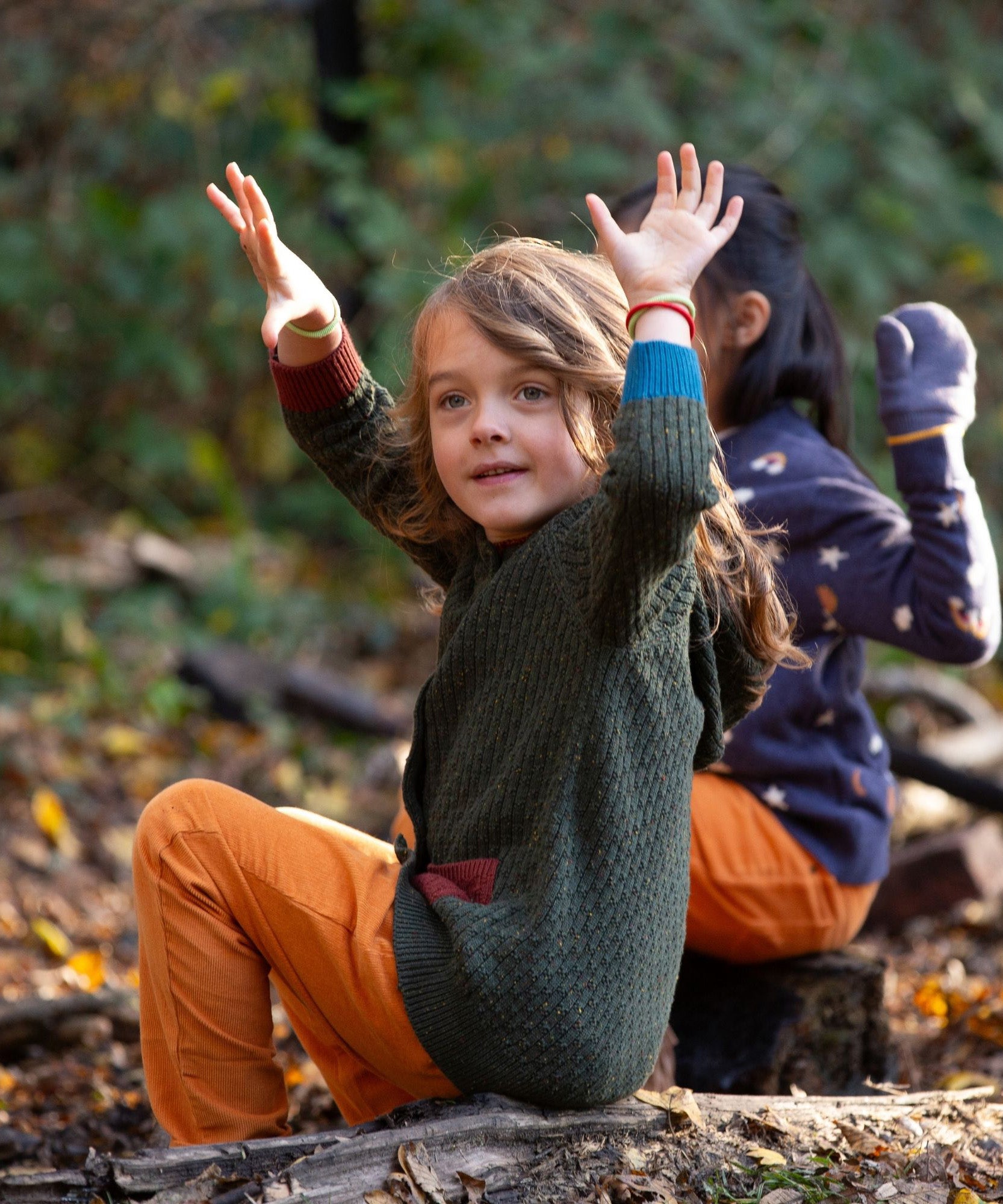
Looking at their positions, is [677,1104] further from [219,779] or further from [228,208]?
[219,779]

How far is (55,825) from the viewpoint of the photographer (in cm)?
371

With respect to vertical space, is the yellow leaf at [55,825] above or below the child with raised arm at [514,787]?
below

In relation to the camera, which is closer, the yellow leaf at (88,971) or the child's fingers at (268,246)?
the child's fingers at (268,246)

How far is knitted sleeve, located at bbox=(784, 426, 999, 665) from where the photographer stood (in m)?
2.16

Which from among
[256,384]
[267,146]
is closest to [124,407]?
[256,384]

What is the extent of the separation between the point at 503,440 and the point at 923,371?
0.92 meters

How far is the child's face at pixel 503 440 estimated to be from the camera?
174 centimetres

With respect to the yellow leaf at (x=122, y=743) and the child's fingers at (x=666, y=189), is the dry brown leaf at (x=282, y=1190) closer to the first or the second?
the child's fingers at (x=666, y=189)

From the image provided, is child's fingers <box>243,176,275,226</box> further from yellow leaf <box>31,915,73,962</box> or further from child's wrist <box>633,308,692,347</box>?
yellow leaf <box>31,915,73,962</box>

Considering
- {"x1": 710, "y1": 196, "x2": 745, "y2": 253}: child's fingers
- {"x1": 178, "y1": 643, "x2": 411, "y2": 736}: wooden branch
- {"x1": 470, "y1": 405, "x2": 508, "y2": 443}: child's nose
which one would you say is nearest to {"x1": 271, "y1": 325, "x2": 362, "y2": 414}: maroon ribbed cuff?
{"x1": 470, "y1": 405, "x2": 508, "y2": 443}: child's nose

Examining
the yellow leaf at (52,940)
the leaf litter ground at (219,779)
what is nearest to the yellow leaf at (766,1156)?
the leaf litter ground at (219,779)

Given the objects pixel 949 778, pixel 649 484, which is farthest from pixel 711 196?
pixel 949 778

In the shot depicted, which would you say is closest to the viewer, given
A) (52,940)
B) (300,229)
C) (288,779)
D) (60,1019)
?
(60,1019)

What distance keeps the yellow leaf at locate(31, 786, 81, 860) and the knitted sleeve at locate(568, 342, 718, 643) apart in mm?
2596
